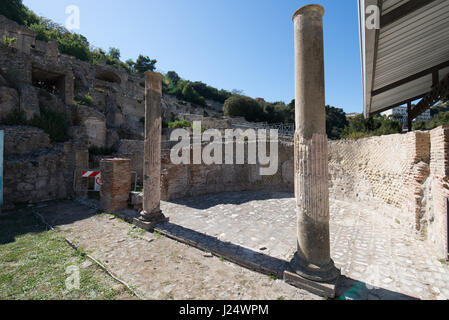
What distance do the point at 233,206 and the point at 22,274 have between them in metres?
5.76

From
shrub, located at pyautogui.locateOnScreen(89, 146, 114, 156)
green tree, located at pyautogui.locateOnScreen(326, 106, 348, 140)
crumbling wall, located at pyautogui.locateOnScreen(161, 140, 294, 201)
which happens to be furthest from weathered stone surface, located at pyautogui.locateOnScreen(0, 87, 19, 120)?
green tree, located at pyautogui.locateOnScreen(326, 106, 348, 140)

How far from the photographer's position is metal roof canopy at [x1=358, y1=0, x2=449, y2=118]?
407 centimetres

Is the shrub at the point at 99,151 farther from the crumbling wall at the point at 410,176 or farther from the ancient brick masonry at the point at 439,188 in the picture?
the ancient brick masonry at the point at 439,188

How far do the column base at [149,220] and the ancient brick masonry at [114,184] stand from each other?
1.53 meters

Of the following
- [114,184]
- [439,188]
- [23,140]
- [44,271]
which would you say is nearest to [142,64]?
[23,140]

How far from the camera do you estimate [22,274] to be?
10.8 feet

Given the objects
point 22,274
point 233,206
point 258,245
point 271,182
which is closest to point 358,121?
point 271,182

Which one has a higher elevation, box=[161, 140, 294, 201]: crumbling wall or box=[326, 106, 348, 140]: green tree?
box=[326, 106, 348, 140]: green tree

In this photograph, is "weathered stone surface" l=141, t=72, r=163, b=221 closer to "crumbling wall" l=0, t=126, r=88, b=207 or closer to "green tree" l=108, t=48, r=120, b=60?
"crumbling wall" l=0, t=126, r=88, b=207

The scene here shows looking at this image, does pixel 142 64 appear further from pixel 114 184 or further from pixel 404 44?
pixel 404 44

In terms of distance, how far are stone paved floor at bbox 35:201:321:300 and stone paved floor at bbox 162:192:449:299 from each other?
0.73 meters

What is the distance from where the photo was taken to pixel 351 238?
15.6 ft

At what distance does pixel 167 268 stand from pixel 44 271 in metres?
2.04
